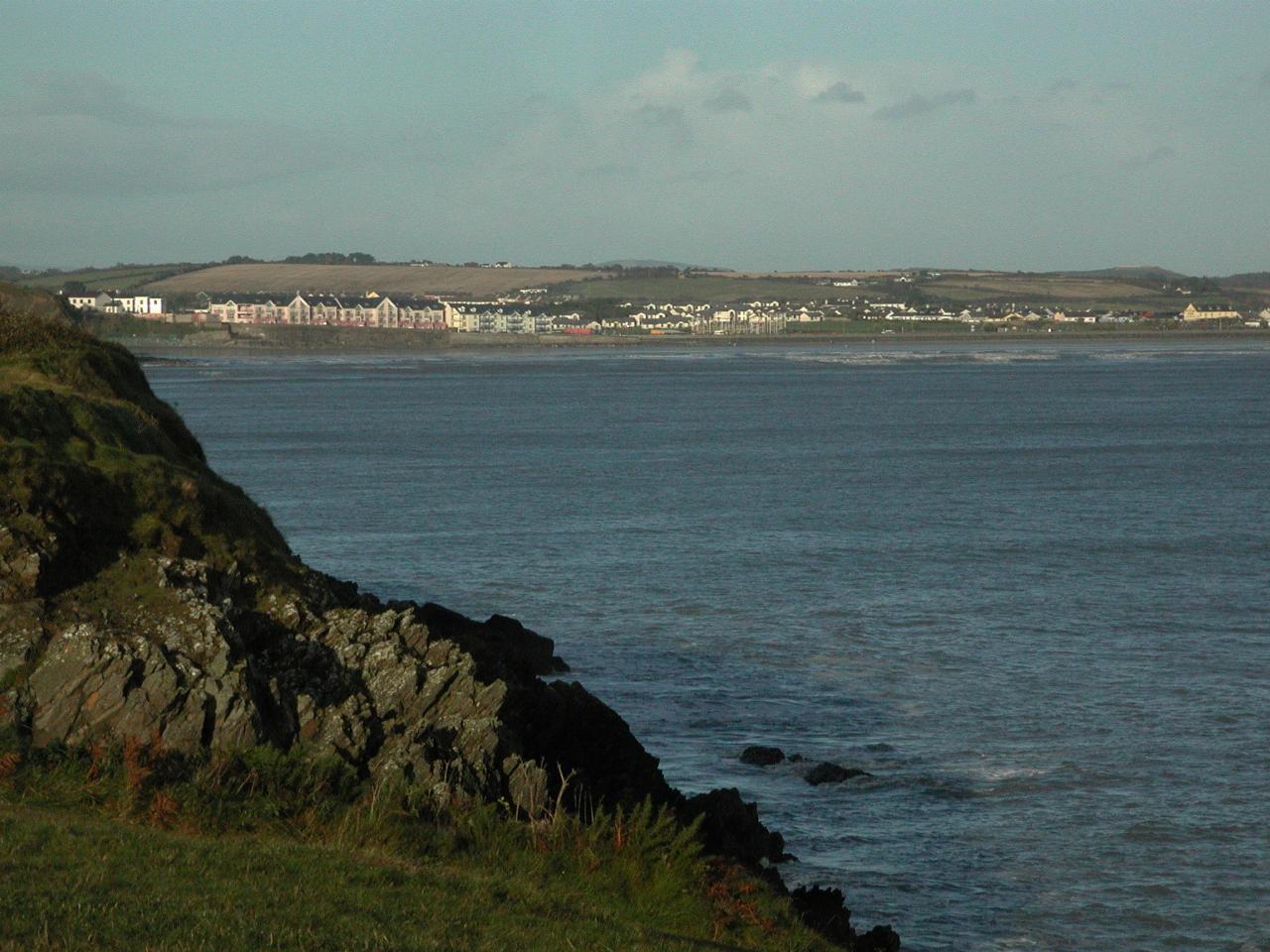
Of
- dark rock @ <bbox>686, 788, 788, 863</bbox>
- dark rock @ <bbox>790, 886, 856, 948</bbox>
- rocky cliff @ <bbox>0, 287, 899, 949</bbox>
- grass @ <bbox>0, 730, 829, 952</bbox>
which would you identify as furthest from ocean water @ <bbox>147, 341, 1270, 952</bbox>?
grass @ <bbox>0, 730, 829, 952</bbox>

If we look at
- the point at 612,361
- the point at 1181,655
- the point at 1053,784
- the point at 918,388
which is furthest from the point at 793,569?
the point at 612,361

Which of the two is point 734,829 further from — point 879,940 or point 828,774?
point 828,774

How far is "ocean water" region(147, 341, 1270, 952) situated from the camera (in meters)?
14.7

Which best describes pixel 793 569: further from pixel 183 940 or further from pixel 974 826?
pixel 183 940

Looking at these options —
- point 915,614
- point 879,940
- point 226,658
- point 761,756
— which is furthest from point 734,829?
point 915,614

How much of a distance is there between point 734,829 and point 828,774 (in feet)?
10.6

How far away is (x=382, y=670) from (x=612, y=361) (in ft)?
473

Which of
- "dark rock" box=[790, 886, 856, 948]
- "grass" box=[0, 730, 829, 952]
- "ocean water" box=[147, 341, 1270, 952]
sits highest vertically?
"grass" box=[0, 730, 829, 952]

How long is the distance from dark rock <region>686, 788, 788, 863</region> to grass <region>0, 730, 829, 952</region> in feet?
6.01

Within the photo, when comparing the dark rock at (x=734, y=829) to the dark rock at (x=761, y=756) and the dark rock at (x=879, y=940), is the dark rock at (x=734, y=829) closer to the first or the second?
the dark rock at (x=879, y=940)

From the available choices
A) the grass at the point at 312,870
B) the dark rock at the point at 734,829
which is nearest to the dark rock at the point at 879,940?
the grass at the point at 312,870

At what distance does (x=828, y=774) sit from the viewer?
1705cm

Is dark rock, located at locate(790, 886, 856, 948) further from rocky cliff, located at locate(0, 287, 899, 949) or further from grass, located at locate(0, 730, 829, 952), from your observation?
rocky cliff, located at locate(0, 287, 899, 949)

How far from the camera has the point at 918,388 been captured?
10481cm
